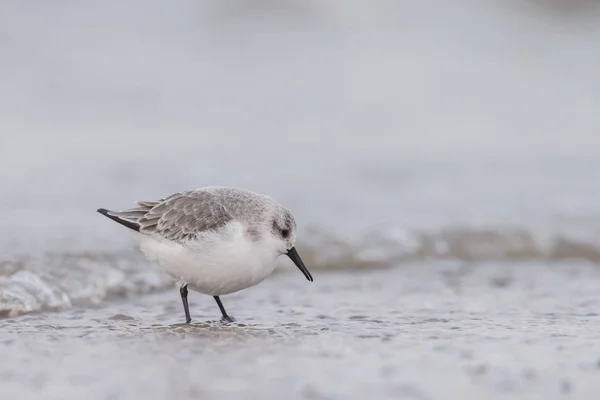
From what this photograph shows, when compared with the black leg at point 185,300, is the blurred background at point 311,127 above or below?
above

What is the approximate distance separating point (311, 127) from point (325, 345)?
9.25 m

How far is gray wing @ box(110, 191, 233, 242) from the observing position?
5.79m

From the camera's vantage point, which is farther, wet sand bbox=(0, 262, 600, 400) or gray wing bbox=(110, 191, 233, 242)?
gray wing bbox=(110, 191, 233, 242)

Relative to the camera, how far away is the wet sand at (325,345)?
14.3 feet

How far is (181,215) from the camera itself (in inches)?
235

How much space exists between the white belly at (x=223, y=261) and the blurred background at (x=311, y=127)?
1.31 metres

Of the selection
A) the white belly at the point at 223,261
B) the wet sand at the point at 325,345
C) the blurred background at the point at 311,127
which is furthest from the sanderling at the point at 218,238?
the blurred background at the point at 311,127

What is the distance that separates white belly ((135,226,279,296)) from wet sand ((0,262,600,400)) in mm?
295

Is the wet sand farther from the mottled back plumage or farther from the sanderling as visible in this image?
the mottled back plumage

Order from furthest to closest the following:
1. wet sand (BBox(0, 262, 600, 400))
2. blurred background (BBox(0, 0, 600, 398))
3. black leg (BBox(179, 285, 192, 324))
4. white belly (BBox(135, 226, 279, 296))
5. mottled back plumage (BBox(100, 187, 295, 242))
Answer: blurred background (BBox(0, 0, 600, 398)) < black leg (BBox(179, 285, 192, 324)) < mottled back plumage (BBox(100, 187, 295, 242)) < white belly (BBox(135, 226, 279, 296)) < wet sand (BBox(0, 262, 600, 400))

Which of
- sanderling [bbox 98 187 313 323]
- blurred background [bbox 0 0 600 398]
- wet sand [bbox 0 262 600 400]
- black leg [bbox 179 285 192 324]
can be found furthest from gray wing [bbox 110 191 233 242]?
blurred background [bbox 0 0 600 398]

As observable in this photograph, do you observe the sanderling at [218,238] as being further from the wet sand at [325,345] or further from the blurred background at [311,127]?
the blurred background at [311,127]

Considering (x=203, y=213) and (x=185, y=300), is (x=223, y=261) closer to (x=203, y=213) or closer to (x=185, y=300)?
(x=203, y=213)

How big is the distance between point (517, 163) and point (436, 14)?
8.41 metres
